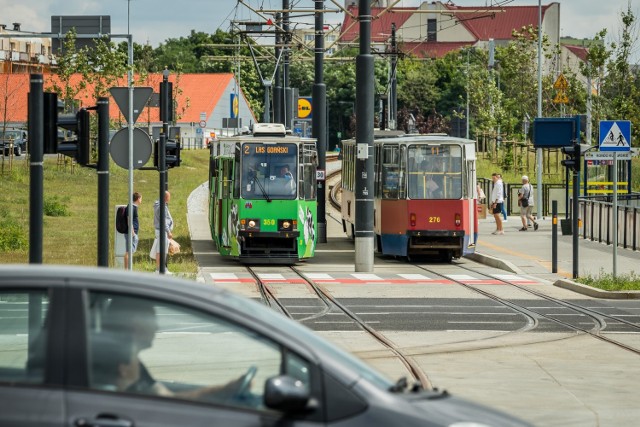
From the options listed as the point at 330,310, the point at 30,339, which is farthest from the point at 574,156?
the point at 30,339

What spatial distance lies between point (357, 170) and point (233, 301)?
76.0ft

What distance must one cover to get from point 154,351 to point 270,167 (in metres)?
24.6

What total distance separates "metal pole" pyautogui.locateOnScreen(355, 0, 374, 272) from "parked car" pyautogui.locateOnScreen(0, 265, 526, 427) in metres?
22.6

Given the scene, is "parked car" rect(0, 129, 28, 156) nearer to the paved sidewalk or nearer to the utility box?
the paved sidewalk

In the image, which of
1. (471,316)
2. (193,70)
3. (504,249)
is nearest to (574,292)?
(471,316)

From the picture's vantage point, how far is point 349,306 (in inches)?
877

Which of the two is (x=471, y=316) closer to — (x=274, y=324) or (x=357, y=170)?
(x=357, y=170)

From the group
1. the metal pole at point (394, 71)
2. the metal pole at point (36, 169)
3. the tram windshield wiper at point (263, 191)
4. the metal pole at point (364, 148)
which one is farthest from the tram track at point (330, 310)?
the metal pole at point (394, 71)

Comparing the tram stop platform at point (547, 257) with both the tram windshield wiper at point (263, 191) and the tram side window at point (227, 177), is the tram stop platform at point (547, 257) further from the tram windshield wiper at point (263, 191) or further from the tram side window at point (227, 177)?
the tram side window at point (227, 177)

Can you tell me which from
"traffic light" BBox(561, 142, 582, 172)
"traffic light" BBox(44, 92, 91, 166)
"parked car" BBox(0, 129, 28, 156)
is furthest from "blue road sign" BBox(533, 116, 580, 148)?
"parked car" BBox(0, 129, 28, 156)

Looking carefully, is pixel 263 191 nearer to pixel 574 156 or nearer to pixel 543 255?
pixel 574 156

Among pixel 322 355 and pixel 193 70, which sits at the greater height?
pixel 193 70

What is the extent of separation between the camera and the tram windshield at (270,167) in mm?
30594

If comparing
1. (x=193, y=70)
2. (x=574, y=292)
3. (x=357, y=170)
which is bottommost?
(x=574, y=292)
